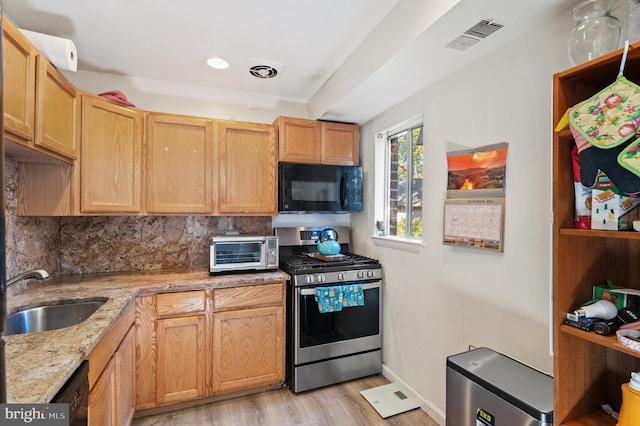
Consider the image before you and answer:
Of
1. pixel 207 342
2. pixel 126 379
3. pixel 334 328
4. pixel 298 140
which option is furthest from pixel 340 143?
pixel 126 379

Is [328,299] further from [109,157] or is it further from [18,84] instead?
[18,84]

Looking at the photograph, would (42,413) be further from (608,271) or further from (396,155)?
(396,155)

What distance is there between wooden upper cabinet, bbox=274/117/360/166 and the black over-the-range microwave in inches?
4.0

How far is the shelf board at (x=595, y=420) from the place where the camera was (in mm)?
1066

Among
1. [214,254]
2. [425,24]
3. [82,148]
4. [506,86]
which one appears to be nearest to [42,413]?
[214,254]

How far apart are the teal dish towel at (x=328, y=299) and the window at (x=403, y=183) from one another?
2.41 feet

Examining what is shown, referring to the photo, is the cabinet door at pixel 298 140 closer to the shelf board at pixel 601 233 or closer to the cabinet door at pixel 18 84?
the cabinet door at pixel 18 84

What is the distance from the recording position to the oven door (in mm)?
2441

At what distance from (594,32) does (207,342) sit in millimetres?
2648

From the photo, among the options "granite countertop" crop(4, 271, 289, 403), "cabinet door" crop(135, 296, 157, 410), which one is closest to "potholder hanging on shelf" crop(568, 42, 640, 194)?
"granite countertop" crop(4, 271, 289, 403)

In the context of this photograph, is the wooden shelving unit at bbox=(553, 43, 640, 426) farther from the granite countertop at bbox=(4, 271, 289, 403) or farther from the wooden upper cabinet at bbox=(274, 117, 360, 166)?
the wooden upper cabinet at bbox=(274, 117, 360, 166)

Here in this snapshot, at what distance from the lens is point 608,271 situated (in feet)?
3.80

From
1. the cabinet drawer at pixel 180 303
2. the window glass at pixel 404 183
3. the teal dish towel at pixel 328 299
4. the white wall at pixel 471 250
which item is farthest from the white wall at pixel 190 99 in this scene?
the teal dish towel at pixel 328 299

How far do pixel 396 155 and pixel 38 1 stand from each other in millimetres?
2535
